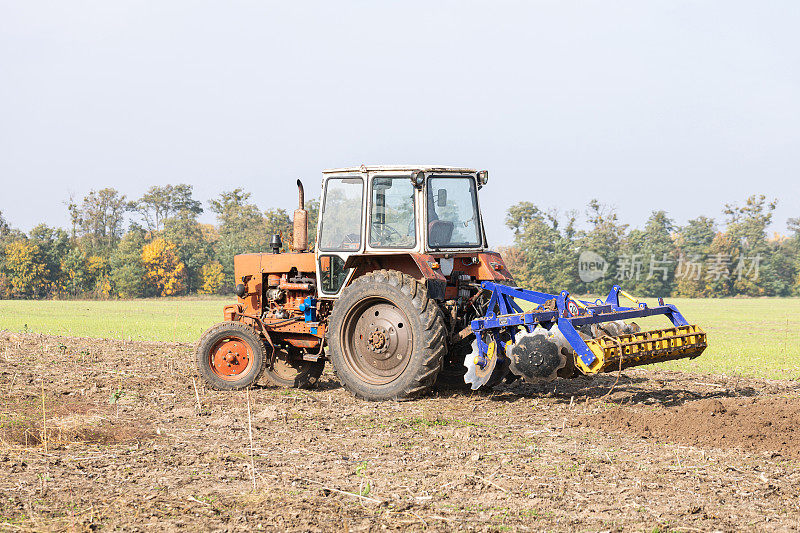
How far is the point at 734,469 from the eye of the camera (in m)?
5.89

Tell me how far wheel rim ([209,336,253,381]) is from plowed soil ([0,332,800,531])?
0.40m

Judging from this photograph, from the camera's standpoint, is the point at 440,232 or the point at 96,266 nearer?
the point at 440,232

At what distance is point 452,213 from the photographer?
31.1 ft

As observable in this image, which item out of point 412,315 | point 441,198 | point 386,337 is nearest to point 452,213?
point 441,198

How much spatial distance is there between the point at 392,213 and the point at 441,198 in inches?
25.2

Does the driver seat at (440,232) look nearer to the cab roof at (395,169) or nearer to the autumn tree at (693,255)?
the cab roof at (395,169)

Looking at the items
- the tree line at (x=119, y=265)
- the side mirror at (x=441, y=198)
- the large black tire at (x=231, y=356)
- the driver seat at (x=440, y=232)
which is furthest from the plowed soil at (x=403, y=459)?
the tree line at (x=119, y=265)

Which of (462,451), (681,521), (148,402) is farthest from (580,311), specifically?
(148,402)

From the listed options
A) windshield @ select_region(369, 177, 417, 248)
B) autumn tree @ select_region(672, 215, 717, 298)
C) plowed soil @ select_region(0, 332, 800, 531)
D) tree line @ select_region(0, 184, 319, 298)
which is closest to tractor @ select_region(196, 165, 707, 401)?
windshield @ select_region(369, 177, 417, 248)

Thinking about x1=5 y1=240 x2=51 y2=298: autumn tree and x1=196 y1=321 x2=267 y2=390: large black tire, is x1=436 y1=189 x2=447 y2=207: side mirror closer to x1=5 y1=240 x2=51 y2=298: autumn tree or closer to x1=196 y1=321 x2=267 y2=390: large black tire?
x1=196 y1=321 x2=267 y2=390: large black tire

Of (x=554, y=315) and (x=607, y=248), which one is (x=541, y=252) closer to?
(x=607, y=248)

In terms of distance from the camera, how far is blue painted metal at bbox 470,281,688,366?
8.15m

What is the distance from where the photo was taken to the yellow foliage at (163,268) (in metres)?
60.8

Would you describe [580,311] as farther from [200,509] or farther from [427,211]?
[200,509]
